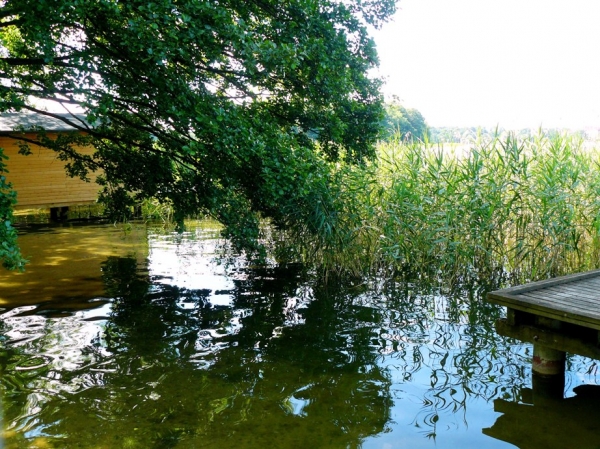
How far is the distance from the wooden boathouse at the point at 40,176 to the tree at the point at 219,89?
6112 millimetres

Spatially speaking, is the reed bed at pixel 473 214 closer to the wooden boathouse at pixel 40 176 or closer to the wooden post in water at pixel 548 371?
the wooden post in water at pixel 548 371

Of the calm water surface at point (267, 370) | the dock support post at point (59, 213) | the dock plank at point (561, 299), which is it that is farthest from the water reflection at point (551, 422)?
the dock support post at point (59, 213)

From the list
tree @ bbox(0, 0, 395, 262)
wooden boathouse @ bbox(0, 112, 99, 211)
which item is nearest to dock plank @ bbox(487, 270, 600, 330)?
tree @ bbox(0, 0, 395, 262)

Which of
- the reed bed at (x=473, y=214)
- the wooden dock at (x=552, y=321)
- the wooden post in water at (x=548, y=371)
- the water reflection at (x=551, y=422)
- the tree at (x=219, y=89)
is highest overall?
the tree at (x=219, y=89)

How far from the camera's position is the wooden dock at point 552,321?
13.4ft

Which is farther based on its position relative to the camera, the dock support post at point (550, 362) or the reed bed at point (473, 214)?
the reed bed at point (473, 214)

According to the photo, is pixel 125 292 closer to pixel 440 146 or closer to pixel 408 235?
pixel 408 235

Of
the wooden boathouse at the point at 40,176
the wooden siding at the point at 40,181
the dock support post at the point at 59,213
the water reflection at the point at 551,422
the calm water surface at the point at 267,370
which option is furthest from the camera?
the dock support post at the point at 59,213

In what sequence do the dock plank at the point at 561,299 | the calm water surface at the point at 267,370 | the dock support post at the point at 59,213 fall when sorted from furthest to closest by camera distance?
the dock support post at the point at 59,213 < the dock plank at the point at 561,299 < the calm water surface at the point at 267,370

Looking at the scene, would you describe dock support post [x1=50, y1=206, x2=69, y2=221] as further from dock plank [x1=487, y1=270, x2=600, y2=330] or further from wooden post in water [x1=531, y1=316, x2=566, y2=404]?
wooden post in water [x1=531, y1=316, x2=566, y2=404]

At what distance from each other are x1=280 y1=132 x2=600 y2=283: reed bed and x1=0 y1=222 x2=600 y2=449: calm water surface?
59cm

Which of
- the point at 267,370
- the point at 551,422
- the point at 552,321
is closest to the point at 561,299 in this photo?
the point at 552,321

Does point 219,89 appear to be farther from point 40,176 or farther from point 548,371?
point 40,176

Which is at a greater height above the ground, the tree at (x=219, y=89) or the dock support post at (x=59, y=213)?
the tree at (x=219, y=89)
